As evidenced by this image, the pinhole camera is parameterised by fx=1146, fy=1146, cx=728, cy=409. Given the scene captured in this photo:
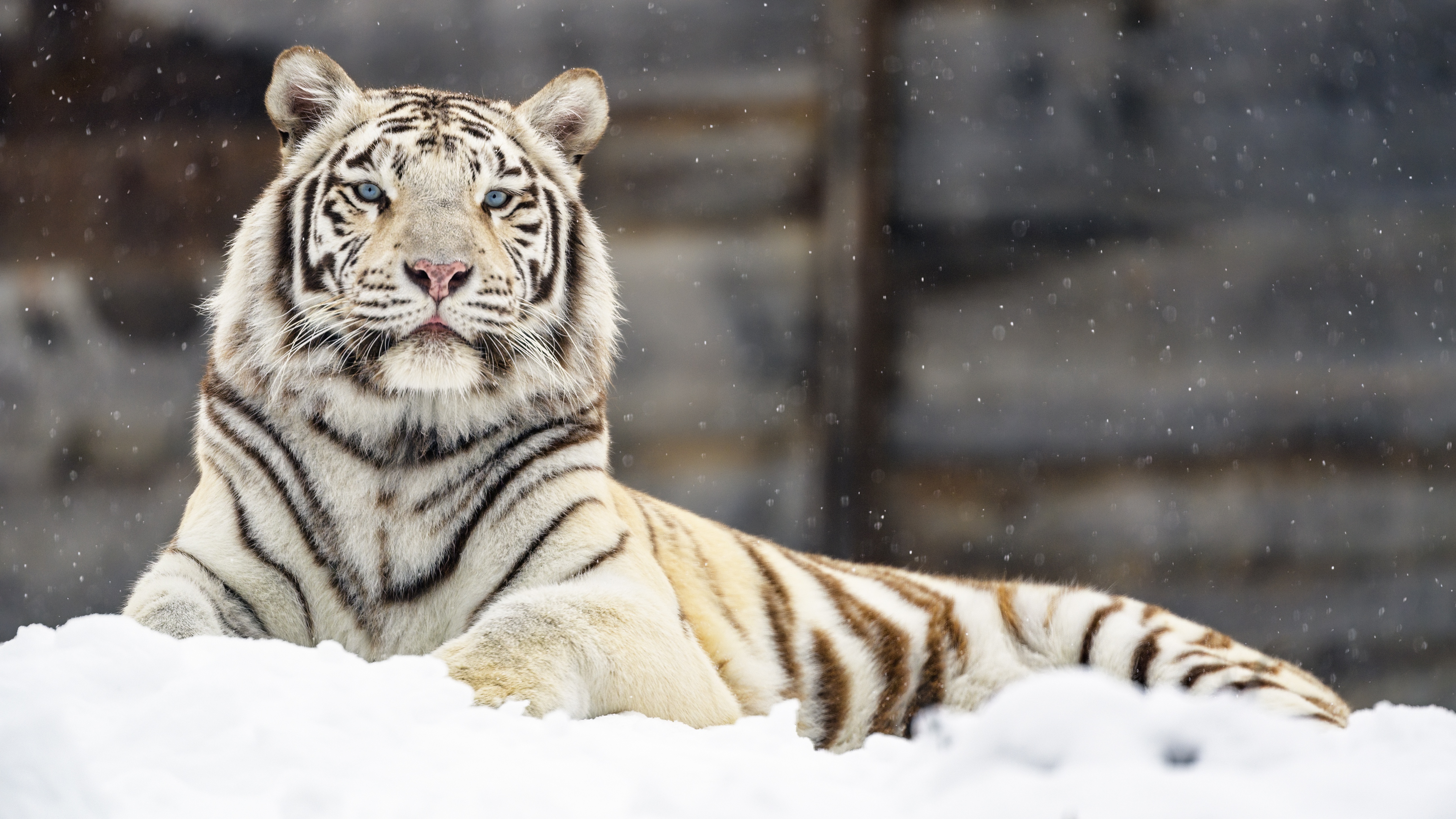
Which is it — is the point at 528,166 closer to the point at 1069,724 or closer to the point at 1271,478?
the point at 1069,724

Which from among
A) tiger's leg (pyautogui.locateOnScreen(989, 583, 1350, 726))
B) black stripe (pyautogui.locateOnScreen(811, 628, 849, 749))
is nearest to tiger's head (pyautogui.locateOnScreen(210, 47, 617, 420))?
black stripe (pyautogui.locateOnScreen(811, 628, 849, 749))

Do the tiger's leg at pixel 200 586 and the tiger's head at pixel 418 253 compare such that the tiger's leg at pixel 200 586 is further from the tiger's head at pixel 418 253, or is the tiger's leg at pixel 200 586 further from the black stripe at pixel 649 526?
the black stripe at pixel 649 526

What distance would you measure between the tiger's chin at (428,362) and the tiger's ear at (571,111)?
1.72 feet

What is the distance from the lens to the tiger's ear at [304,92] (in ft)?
6.04

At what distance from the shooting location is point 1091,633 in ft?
6.95

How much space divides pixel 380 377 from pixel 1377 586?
3016 millimetres

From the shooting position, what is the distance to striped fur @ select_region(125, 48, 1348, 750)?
61.7 inches

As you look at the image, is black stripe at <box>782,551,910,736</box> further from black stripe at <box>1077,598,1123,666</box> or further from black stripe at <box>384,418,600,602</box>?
black stripe at <box>384,418,600,602</box>

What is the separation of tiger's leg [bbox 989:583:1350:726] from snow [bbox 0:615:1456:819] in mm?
628

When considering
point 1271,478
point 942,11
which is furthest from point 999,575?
point 942,11

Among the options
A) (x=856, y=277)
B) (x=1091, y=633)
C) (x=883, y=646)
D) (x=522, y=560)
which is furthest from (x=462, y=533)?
(x=856, y=277)

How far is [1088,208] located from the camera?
3.45 m

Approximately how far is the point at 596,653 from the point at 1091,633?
1.08m

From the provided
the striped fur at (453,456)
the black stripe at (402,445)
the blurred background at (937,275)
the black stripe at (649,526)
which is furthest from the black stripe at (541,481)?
the blurred background at (937,275)
